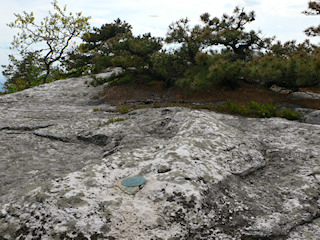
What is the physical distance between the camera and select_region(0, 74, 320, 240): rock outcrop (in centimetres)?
301

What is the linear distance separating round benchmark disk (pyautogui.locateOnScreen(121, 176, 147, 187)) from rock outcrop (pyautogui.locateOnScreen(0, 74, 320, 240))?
0.11 metres

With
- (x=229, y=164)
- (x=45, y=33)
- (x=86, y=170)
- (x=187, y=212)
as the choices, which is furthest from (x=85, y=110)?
(x=45, y=33)

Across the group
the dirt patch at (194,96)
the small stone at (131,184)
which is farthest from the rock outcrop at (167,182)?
the dirt patch at (194,96)

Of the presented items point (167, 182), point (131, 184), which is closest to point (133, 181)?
point (131, 184)

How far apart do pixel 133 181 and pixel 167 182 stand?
552mm

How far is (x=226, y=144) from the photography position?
5297 millimetres

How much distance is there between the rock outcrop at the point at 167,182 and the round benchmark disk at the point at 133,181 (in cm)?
11

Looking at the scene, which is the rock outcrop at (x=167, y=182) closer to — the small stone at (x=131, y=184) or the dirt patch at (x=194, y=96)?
the small stone at (x=131, y=184)

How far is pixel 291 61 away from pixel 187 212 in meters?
10.0

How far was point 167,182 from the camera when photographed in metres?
3.70

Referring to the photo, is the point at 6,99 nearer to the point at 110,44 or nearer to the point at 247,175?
the point at 110,44

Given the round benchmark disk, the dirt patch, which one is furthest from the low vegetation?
the round benchmark disk

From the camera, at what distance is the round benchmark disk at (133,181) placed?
12.2 feet

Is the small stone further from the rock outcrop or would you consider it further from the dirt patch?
the dirt patch
